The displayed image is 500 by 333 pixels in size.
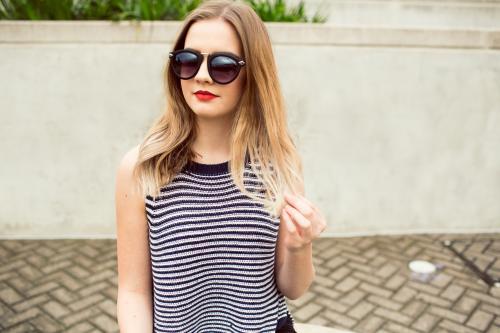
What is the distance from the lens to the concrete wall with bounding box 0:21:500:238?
167 inches

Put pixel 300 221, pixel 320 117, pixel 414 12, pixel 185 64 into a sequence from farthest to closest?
pixel 414 12, pixel 320 117, pixel 185 64, pixel 300 221

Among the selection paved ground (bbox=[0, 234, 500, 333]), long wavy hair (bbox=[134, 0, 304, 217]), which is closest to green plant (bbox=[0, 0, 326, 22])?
paved ground (bbox=[0, 234, 500, 333])

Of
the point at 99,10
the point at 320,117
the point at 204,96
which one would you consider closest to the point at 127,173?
the point at 204,96

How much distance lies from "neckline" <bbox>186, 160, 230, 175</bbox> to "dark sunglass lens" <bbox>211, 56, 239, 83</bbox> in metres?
0.31

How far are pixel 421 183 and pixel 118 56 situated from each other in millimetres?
3469

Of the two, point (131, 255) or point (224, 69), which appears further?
point (131, 255)

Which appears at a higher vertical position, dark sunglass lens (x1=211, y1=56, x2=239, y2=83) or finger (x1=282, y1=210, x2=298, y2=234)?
dark sunglass lens (x1=211, y1=56, x2=239, y2=83)

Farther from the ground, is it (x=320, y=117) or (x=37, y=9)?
(x=37, y=9)

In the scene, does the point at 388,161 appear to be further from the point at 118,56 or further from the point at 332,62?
the point at 118,56

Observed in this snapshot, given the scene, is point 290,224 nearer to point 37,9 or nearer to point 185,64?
point 185,64

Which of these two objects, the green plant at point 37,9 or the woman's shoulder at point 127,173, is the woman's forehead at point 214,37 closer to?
the woman's shoulder at point 127,173

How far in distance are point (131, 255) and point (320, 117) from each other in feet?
10.9

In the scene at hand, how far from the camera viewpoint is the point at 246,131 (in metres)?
1.59

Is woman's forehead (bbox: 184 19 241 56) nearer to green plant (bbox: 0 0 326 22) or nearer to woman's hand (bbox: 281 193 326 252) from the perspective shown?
woman's hand (bbox: 281 193 326 252)
